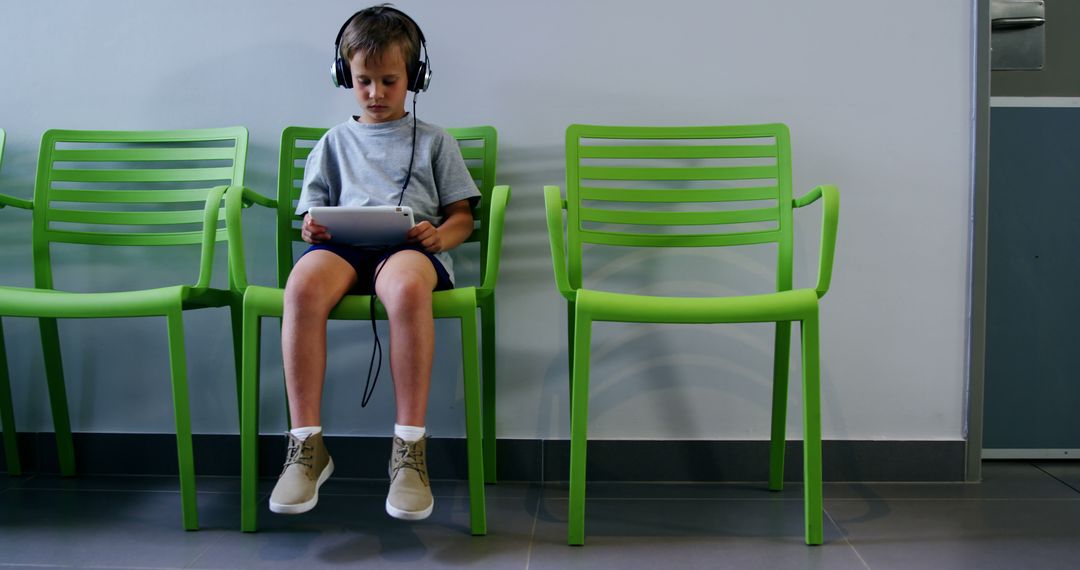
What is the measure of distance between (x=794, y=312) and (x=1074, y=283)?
102 cm

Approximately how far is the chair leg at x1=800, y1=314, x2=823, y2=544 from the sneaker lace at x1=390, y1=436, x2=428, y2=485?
0.65m

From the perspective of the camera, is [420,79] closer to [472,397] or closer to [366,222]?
[366,222]

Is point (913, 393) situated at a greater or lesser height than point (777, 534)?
greater

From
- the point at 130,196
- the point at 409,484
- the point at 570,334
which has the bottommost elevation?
the point at 409,484

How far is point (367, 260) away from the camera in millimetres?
1548

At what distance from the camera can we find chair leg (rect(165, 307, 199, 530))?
56.2 inches

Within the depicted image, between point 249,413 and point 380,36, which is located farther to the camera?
point 380,36

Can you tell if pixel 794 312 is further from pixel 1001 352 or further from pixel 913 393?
pixel 1001 352

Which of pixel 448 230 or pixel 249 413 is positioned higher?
pixel 448 230

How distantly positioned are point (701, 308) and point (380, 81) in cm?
76

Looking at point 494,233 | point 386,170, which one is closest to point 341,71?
point 386,170

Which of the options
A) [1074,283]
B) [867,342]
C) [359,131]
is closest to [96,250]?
[359,131]

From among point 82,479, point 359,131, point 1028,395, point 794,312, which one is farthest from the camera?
point 1028,395

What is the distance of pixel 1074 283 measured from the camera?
1.92m
